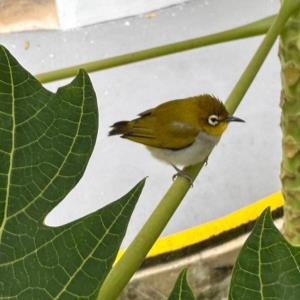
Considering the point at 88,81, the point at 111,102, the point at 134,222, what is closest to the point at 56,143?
the point at 88,81

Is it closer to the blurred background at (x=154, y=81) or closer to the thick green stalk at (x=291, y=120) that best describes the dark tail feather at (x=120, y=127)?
the thick green stalk at (x=291, y=120)

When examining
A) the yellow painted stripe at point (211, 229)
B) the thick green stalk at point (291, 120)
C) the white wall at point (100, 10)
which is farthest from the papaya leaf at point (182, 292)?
the white wall at point (100, 10)

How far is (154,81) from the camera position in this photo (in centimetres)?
181

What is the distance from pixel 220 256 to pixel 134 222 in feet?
1.07

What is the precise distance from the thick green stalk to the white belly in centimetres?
20

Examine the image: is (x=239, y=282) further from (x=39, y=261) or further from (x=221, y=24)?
(x=221, y=24)

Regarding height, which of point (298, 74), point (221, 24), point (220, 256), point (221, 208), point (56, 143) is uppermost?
point (56, 143)

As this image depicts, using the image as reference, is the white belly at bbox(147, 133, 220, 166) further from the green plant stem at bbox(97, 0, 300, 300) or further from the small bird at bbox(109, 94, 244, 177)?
the green plant stem at bbox(97, 0, 300, 300)

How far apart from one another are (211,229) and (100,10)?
30.0 inches

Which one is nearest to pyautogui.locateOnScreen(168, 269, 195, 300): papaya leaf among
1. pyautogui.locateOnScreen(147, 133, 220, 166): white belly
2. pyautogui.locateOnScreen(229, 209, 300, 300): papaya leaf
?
pyautogui.locateOnScreen(229, 209, 300, 300): papaya leaf

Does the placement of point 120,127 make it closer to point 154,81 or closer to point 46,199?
point 46,199

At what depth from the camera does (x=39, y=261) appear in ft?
1.13

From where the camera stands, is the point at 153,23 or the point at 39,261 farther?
the point at 153,23

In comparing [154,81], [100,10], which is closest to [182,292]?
[154,81]
